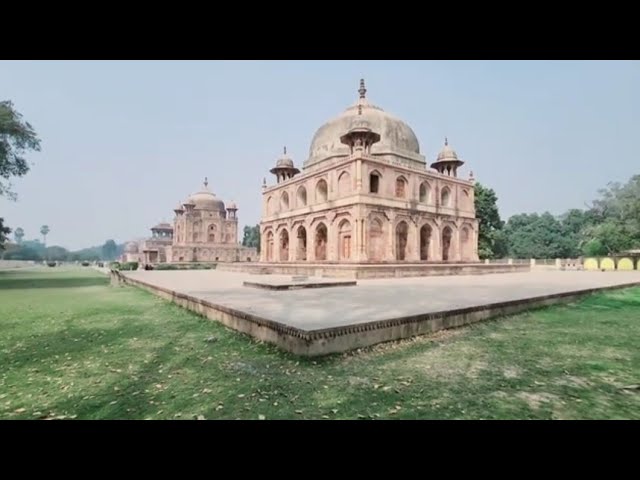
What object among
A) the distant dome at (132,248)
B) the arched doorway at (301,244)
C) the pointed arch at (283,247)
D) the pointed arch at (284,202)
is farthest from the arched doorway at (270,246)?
the distant dome at (132,248)

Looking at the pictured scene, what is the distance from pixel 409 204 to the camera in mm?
22953

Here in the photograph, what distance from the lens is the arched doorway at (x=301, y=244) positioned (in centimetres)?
2673

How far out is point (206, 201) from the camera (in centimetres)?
5519

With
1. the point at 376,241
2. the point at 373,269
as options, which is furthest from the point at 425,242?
the point at 373,269

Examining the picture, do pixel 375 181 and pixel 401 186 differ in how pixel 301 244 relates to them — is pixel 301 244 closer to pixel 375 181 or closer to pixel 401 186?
pixel 375 181

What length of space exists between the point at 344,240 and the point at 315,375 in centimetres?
1829

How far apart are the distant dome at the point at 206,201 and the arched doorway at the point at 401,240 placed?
3804 centimetres

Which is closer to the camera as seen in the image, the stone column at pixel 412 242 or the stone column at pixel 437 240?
the stone column at pixel 412 242

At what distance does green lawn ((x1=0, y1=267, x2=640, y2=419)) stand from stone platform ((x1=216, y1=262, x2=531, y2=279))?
31.4 feet

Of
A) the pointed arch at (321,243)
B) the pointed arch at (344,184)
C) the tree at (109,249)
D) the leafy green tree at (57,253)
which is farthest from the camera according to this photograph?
the tree at (109,249)

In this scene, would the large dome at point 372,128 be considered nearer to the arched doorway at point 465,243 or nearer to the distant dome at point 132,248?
the arched doorway at point 465,243
